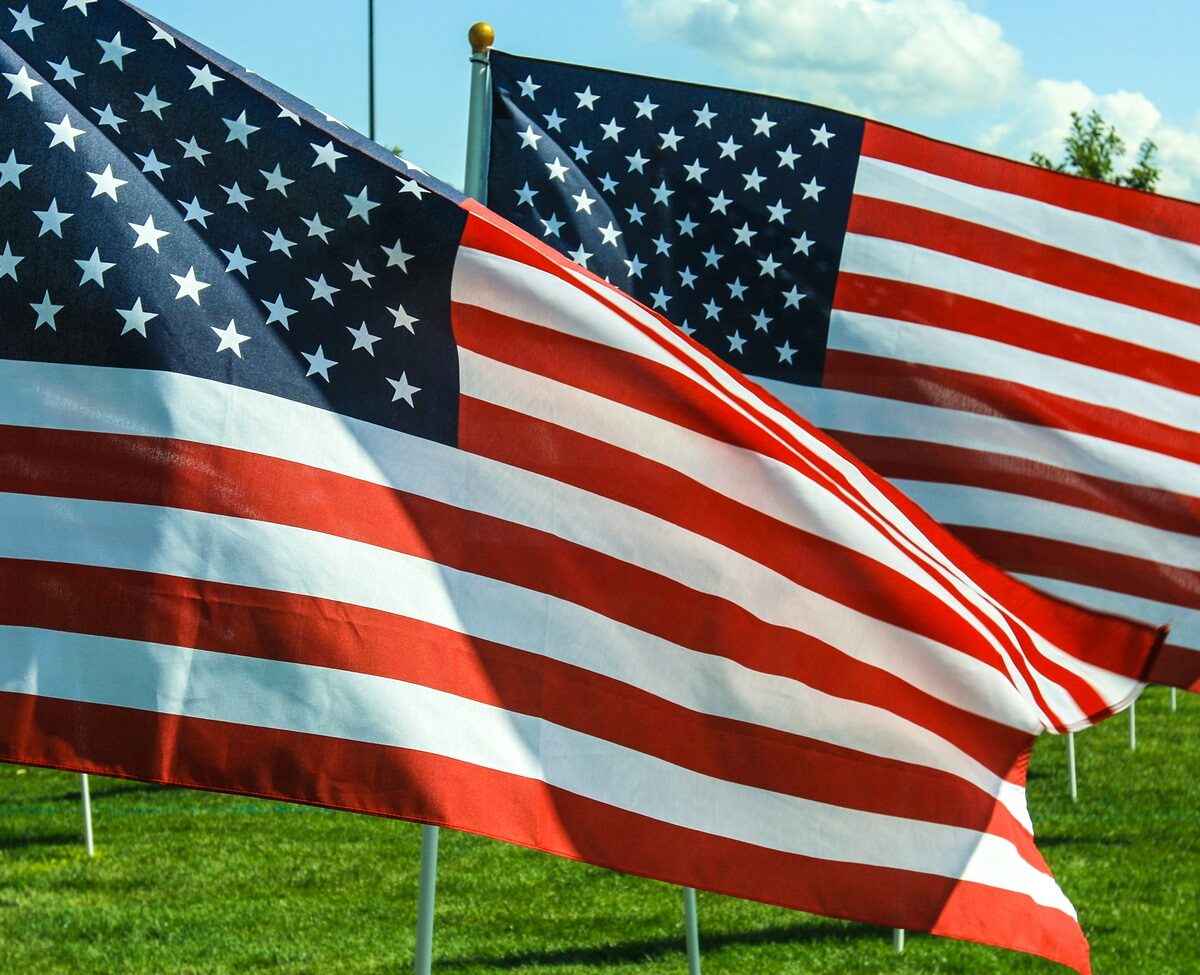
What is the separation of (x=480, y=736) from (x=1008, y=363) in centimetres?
426

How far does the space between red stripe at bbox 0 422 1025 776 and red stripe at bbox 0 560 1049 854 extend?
154 mm

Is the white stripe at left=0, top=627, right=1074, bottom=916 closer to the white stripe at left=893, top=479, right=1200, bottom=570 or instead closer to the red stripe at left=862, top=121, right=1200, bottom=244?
the white stripe at left=893, top=479, right=1200, bottom=570

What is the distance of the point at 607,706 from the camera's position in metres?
3.89

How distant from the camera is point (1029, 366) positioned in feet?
24.2

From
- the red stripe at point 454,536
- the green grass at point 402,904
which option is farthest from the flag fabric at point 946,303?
the red stripe at point 454,536

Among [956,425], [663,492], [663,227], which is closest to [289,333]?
[663,492]

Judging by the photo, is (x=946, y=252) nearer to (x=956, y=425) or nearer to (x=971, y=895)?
(x=956, y=425)

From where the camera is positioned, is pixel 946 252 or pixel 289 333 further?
pixel 946 252

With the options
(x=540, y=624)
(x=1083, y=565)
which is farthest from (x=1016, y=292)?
(x=540, y=624)

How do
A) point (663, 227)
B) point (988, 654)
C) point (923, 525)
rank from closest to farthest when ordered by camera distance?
point (988, 654) < point (923, 525) < point (663, 227)

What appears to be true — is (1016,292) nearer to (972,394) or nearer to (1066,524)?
(972,394)

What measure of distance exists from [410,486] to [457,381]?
0.28 metres

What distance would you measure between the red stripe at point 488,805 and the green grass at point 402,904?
507 cm

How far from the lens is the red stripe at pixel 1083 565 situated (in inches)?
284
